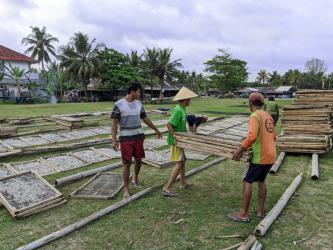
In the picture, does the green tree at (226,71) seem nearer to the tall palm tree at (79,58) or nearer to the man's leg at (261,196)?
the tall palm tree at (79,58)

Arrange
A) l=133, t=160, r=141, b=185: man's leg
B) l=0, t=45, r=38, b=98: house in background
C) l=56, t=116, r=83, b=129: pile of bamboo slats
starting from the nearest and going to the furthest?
l=133, t=160, r=141, b=185: man's leg < l=56, t=116, r=83, b=129: pile of bamboo slats < l=0, t=45, r=38, b=98: house in background

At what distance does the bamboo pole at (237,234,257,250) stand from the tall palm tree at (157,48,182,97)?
134ft

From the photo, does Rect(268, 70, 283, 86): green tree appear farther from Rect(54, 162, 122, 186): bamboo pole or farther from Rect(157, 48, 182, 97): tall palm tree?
Rect(54, 162, 122, 186): bamboo pole

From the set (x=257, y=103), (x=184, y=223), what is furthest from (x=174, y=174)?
(x=257, y=103)

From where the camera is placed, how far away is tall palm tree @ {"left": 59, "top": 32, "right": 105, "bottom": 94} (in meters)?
40.5

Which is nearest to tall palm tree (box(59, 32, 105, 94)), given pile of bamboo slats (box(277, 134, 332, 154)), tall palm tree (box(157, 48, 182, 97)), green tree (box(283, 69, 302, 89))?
tall palm tree (box(157, 48, 182, 97))

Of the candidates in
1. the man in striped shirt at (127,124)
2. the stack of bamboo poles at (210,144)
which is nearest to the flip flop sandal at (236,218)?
the stack of bamboo poles at (210,144)

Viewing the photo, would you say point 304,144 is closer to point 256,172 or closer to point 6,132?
point 256,172

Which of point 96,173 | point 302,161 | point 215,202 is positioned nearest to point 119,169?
point 96,173

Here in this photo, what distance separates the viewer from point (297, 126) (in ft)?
31.5

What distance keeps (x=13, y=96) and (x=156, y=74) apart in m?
19.5

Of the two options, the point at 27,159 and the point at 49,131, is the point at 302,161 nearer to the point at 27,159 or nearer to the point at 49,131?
the point at 27,159

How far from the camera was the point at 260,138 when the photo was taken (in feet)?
13.5

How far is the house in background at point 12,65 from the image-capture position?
A: 3969 centimetres
